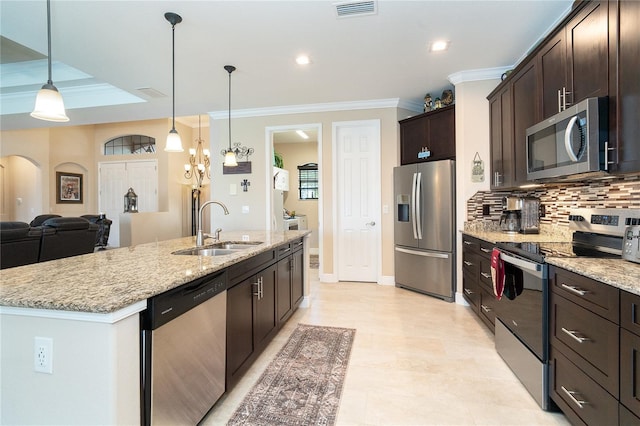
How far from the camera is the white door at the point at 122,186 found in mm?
7621

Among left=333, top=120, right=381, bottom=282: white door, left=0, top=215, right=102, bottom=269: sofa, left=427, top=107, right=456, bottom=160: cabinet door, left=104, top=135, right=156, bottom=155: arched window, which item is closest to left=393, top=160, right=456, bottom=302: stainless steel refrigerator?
left=427, top=107, right=456, bottom=160: cabinet door

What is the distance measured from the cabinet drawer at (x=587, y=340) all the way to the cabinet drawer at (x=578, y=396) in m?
0.04

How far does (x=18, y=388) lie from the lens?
1084 mm

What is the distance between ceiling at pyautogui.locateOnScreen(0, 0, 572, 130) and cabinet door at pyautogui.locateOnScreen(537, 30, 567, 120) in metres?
0.38

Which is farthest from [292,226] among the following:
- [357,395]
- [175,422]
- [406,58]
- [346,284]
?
[175,422]

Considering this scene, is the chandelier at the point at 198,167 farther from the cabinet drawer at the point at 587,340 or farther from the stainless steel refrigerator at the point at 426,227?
the cabinet drawer at the point at 587,340

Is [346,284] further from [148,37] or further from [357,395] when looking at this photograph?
[148,37]

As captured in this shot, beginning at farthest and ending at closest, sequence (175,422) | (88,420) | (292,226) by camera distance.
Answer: (292,226), (175,422), (88,420)

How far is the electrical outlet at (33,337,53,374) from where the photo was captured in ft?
3.45

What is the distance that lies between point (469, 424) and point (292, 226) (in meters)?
5.12

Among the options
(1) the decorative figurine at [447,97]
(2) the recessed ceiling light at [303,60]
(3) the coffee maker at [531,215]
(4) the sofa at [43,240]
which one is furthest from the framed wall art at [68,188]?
(3) the coffee maker at [531,215]

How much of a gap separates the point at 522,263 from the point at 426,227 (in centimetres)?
187

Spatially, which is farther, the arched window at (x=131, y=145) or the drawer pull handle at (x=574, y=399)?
the arched window at (x=131, y=145)

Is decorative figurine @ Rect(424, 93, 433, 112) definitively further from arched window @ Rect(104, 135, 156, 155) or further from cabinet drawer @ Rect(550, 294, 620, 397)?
arched window @ Rect(104, 135, 156, 155)
